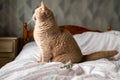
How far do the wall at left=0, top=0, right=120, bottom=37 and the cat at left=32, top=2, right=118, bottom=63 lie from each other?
124cm

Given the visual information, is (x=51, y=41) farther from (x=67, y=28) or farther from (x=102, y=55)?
(x=67, y=28)

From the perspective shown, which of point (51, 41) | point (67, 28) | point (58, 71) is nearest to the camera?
point (58, 71)

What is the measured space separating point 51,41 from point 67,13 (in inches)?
53.0

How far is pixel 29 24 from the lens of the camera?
2.73m

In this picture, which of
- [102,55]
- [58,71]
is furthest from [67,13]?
[58,71]

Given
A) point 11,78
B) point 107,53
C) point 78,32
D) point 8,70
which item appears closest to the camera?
point 11,78

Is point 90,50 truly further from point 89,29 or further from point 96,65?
point 89,29

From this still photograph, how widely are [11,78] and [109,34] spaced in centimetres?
150

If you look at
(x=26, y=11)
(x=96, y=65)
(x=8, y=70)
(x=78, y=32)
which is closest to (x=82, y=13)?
(x=78, y=32)

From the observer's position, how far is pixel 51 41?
4.85ft

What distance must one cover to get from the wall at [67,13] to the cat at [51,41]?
124cm

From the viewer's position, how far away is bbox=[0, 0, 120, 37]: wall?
270cm

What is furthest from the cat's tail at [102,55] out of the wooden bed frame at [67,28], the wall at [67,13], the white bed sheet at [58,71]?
the wall at [67,13]

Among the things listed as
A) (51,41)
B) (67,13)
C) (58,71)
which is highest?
(67,13)
